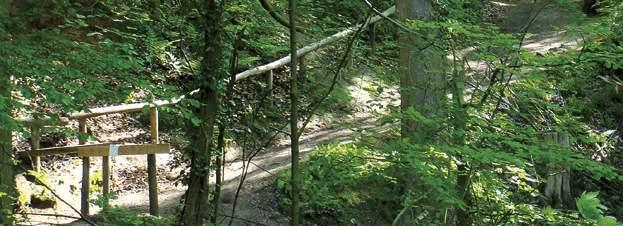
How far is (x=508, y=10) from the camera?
66.0ft

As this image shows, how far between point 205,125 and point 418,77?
2.15 metres

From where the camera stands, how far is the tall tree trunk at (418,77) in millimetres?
4061

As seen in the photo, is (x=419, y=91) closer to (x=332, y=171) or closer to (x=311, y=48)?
(x=332, y=171)

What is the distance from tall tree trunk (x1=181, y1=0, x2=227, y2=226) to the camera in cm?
360

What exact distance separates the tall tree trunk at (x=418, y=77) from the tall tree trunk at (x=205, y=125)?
3.79ft

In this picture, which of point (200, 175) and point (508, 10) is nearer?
point (200, 175)

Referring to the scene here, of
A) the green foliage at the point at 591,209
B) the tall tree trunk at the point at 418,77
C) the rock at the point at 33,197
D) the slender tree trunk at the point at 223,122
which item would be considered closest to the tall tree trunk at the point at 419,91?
the tall tree trunk at the point at 418,77

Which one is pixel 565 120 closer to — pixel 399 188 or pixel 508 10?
pixel 399 188

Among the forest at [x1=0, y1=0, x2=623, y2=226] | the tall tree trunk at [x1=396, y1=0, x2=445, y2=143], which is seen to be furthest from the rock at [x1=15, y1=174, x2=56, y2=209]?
the tall tree trunk at [x1=396, y1=0, x2=445, y2=143]

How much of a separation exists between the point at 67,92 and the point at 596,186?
8962mm

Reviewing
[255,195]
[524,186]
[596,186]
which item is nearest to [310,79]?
[524,186]

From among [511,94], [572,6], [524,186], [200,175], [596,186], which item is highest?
[572,6]

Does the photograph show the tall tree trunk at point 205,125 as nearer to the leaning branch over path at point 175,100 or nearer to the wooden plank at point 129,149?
the leaning branch over path at point 175,100

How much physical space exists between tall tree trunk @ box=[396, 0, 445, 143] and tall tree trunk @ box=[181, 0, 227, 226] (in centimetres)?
116
